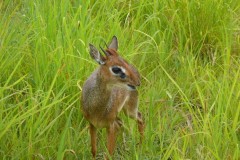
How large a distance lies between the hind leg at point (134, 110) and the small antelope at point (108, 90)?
0.04 meters

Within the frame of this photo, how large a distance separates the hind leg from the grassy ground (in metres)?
0.06

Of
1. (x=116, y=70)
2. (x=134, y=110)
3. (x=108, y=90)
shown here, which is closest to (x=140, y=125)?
(x=134, y=110)

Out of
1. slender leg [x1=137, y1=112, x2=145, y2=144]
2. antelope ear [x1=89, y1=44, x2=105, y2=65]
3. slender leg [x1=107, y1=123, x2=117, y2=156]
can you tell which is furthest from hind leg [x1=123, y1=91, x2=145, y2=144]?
antelope ear [x1=89, y1=44, x2=105, y2=65]

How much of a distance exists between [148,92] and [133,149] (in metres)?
0.61

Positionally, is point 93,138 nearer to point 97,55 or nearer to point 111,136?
point 111,136

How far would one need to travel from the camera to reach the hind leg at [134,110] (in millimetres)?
3514

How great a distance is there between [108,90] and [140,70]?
123 centimetres

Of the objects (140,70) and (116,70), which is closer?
(116,70)

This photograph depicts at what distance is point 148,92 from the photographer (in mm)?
4086

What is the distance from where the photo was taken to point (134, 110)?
3574 millimetres

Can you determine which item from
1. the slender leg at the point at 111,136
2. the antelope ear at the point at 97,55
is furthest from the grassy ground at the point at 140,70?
the antelope ear at the point at 97,55

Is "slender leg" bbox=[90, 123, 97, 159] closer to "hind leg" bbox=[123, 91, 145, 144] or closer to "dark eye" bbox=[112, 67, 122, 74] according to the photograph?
"hind leg" bbox=[123, 91, 145, 144]

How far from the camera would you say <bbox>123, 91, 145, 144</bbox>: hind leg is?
11.5 feet

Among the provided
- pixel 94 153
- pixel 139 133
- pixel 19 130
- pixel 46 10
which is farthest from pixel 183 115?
pixel 46 10
